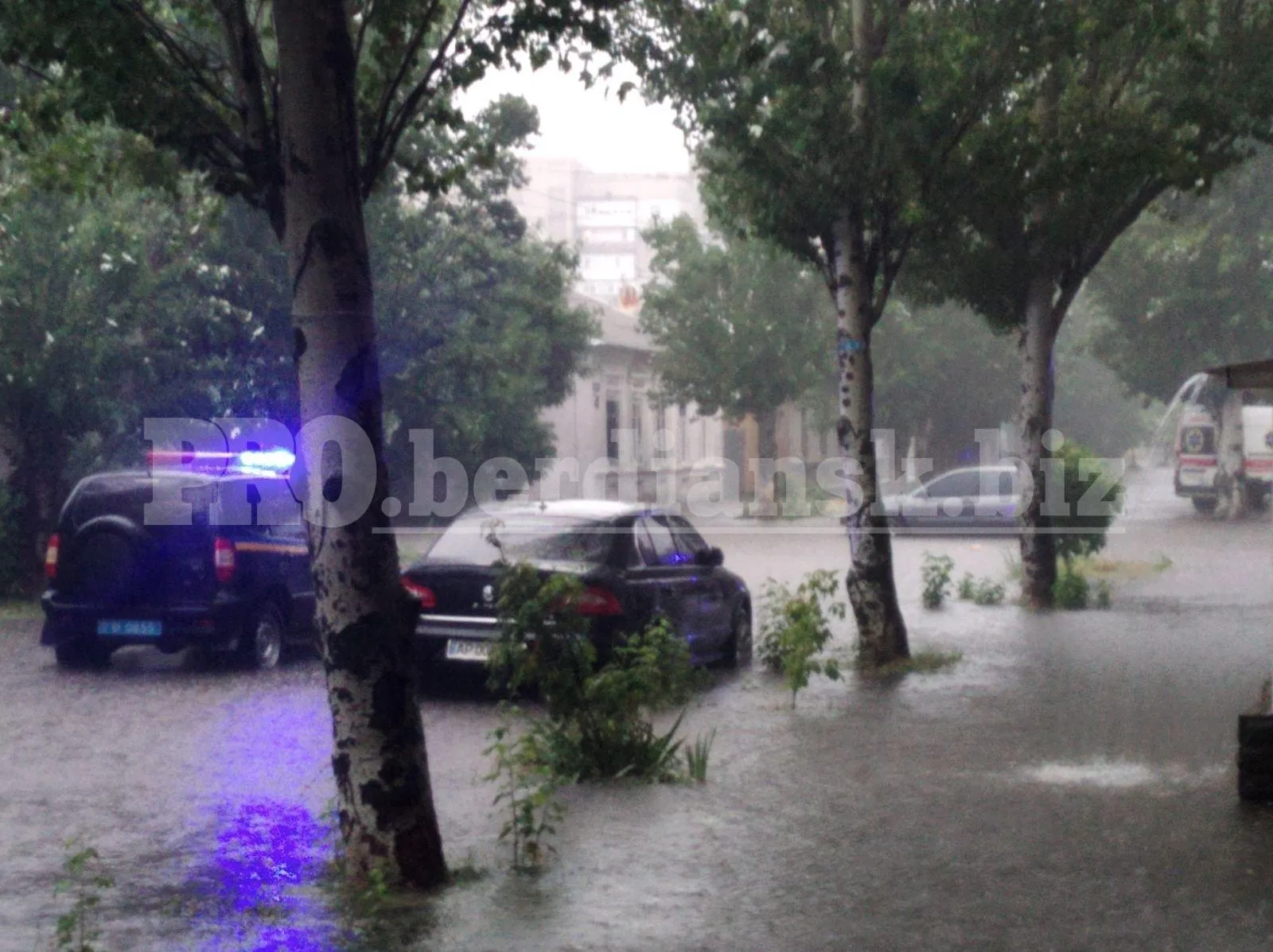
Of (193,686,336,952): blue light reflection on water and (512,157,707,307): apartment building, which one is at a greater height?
(512,157,707,307): apartment building

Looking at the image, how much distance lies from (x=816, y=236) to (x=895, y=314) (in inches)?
1472

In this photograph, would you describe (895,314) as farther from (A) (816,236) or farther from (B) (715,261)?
(A) (816,236)

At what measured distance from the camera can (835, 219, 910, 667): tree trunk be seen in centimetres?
1439

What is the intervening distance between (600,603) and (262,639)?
378 centimetres

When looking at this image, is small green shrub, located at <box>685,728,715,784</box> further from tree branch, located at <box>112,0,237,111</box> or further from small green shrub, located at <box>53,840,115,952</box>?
tree branch, located at <box>112,0,237,111</box>

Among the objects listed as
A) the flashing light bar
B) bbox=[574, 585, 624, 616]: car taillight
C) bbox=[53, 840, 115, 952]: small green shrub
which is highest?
the flashing light bar

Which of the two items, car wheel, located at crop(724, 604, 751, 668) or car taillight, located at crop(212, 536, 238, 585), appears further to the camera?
car wheel, located at crop(724, 604, 751, 668)

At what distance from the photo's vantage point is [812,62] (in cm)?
1390

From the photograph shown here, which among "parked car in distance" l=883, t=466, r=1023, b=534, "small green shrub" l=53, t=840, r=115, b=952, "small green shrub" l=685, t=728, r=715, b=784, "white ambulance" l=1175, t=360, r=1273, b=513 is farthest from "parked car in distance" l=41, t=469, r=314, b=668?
"white ambulance" l=1175, t=360, r=1273, b=513

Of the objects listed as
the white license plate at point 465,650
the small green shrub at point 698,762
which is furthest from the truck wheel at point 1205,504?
the small green shrub at point 698,762

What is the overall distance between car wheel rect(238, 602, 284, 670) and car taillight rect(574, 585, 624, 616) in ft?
11.8

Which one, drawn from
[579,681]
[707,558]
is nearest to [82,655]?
[707,558]

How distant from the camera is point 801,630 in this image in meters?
12.9

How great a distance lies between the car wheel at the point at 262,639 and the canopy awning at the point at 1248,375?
886cm
